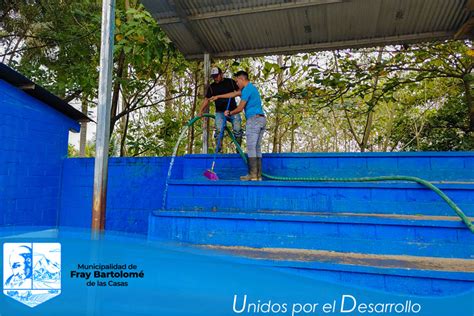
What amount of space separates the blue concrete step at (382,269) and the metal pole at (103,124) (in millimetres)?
1045

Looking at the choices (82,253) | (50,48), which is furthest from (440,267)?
(50,48)

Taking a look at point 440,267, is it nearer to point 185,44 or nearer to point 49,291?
point 49,291

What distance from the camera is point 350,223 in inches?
115

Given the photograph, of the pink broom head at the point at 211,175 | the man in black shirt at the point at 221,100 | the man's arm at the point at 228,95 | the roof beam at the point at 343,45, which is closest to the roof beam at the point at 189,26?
the roof beam at the point at 343,45

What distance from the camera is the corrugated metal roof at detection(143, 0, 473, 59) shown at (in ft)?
14.4

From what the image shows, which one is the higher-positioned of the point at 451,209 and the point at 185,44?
the point at 185,44

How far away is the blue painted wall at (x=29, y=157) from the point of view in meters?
4.36

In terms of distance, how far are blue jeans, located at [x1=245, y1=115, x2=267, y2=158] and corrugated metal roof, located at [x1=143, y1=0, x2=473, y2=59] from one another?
61.7 inches

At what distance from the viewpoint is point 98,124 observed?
8.73 feet

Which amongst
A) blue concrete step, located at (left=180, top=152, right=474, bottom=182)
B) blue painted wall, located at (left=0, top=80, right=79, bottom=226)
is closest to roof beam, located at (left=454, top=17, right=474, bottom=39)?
blue concrete step, located at (left=180, top=152, right=474, bottom=182)

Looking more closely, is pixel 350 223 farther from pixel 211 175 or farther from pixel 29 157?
pixel 29 157

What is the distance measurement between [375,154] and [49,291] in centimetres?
366

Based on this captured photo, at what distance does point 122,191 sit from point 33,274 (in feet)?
9.28

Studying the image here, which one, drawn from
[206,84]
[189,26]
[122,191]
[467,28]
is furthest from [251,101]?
[467,28]
